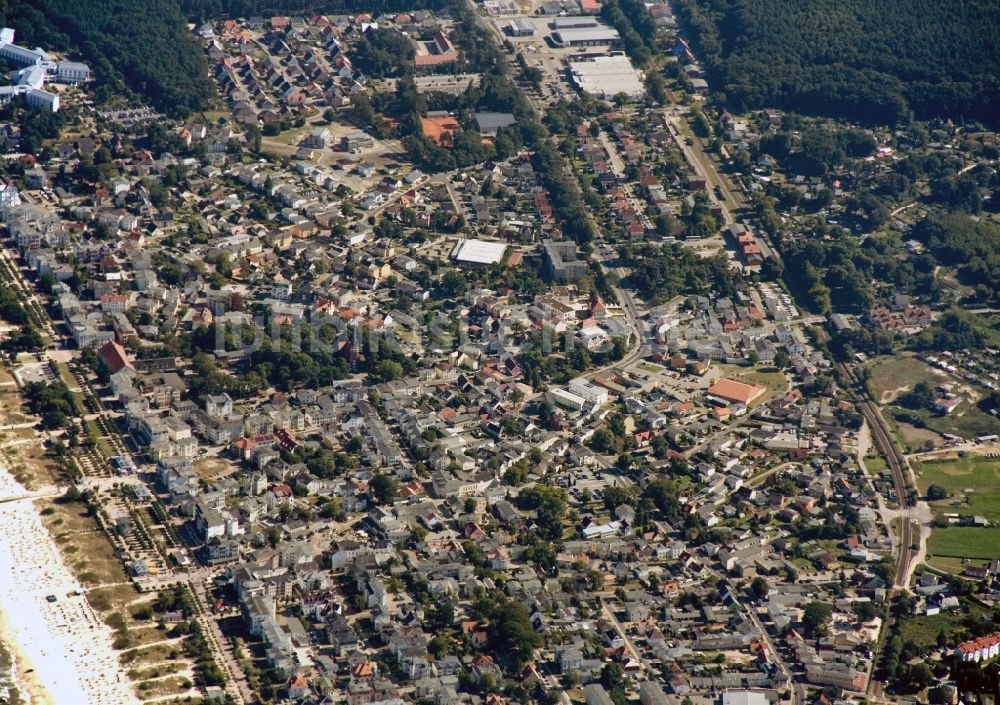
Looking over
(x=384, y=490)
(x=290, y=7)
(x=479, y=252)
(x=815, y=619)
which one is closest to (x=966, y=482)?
(x=815, y=619)

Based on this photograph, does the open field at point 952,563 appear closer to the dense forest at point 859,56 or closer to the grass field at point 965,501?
the grass field at point 965,501

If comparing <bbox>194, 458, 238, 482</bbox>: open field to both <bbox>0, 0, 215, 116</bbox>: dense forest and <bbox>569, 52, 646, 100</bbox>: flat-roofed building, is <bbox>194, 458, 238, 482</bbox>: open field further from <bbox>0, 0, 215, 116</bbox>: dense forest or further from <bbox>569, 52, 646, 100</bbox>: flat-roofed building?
<bbox>569, 52, 646, 100</bbox>: flat-roofed building

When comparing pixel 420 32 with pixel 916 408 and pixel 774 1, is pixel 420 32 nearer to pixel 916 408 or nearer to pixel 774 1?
pixel 774 1

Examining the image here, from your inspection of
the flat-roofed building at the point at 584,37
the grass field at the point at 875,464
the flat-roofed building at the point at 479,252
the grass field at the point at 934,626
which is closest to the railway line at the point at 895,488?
the grass field at the point at 875,464

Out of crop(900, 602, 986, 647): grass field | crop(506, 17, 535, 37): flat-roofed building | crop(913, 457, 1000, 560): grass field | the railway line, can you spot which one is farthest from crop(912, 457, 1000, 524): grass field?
crop(506, 17, 535, 37): flat-roofed building

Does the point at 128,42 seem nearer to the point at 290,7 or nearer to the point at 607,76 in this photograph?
the point at 290,7

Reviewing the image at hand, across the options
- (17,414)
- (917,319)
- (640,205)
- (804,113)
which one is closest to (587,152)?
(640,205)

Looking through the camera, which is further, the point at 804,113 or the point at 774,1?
the point at 774,1
